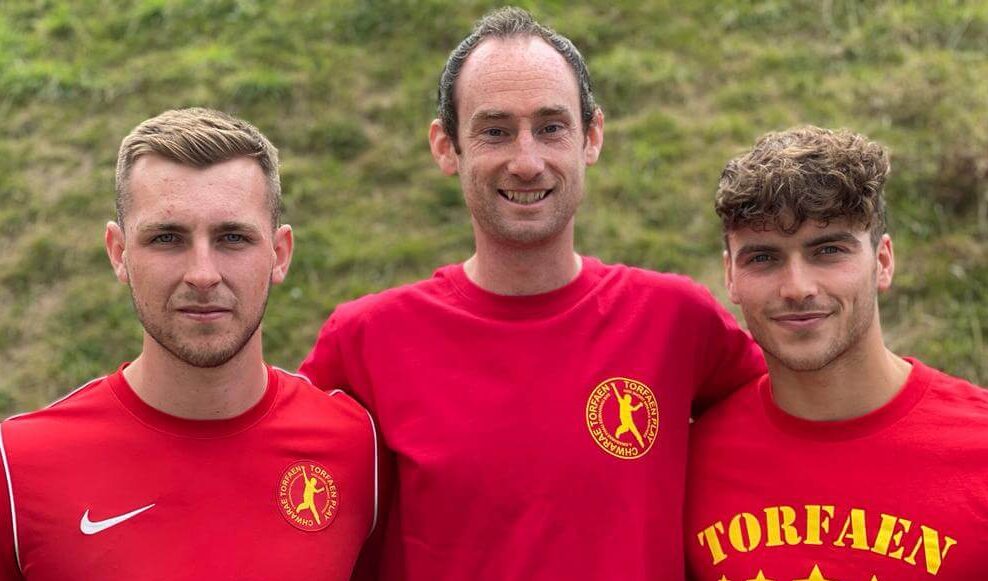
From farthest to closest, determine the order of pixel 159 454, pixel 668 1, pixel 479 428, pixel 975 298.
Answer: pixel 668 1 → pixel 975 298 → pixel 479 428 → pixel 159 454

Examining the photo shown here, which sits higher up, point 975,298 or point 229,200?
point 229,200

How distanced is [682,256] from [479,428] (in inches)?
141

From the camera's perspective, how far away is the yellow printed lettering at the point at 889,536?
2.91 meters

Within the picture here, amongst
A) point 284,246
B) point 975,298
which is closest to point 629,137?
point 975,298

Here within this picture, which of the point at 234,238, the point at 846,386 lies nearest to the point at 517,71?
the point at 234,238

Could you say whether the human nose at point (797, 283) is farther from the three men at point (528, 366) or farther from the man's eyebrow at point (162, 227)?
the man's eyebrow at point (162, 227)

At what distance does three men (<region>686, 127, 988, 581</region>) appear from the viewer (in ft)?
9.66

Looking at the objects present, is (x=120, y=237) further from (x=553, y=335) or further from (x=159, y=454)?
(x=553, y=335)

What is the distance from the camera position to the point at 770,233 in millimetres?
3205

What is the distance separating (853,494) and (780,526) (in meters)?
0.21

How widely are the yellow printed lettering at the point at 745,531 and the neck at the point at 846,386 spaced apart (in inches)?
13.6

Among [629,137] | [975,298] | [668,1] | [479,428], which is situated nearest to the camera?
[479,428]

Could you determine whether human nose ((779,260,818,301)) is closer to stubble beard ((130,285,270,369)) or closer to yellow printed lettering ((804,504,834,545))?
yellow printed lettering ((804,504,834,545))

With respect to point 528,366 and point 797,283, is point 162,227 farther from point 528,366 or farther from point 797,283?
point 797,283
